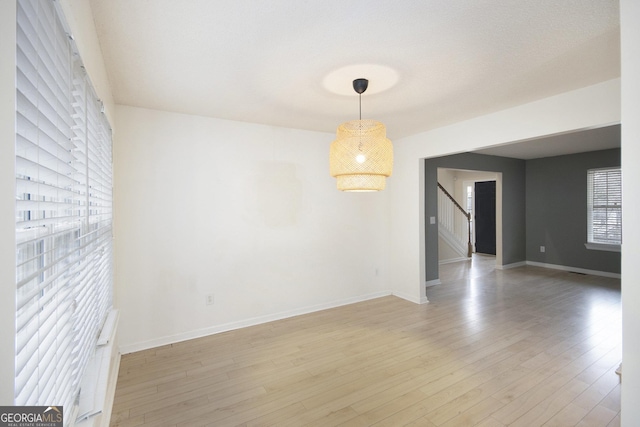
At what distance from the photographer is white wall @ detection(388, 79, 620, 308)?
8.79ft

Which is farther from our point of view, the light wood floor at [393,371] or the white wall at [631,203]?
the light wood floor at [393,371]

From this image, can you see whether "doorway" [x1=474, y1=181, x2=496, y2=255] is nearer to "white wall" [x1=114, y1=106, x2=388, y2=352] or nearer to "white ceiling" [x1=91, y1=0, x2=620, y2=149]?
"white wall" [x1=114, y1=106, x2=388, y2=352]

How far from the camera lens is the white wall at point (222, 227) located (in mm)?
3078

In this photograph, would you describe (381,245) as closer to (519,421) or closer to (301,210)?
(301,210)

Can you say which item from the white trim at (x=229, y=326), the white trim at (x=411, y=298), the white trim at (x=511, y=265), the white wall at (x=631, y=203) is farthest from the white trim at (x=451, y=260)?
the white wall at (x=631, y=203)

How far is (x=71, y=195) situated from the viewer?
4.07 ft

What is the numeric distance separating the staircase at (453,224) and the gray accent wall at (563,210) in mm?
1497

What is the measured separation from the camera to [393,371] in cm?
263

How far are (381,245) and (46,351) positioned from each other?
4331mm

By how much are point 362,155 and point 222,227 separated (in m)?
2.00

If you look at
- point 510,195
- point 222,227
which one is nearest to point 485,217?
point 510,195

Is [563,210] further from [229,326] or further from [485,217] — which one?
[229,326]

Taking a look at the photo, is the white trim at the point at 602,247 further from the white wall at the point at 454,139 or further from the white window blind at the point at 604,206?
the white wall at the point at 454,139

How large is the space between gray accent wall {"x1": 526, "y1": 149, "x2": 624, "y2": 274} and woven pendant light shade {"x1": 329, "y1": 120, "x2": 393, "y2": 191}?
625cm
